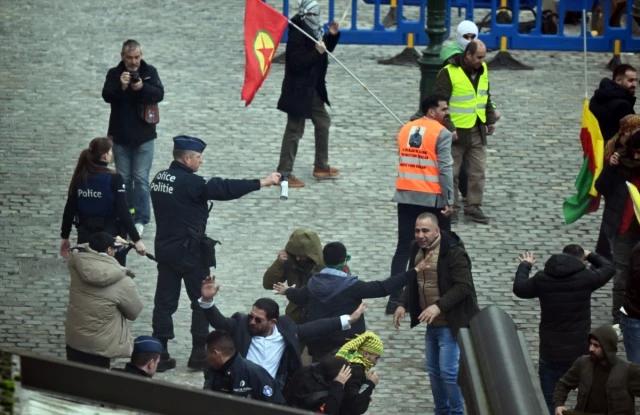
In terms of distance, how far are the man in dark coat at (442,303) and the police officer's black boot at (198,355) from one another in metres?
1.66

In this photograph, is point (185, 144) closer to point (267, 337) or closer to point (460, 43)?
point (267, 337)

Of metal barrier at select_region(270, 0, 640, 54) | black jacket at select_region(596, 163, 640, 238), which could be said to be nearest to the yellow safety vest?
black jacket at select_region(596, 163, 640, 238)

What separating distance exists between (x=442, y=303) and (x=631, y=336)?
4.91ft

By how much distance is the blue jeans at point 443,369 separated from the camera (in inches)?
454

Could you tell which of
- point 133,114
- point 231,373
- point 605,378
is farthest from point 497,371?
point 133,114

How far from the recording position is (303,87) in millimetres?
15812

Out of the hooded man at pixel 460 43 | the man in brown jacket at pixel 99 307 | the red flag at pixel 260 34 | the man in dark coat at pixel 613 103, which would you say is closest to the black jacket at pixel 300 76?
the red flag at pixel 260 34

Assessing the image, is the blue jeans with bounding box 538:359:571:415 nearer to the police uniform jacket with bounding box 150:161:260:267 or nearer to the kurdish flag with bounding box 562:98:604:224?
the police uniform jacket with bounding box 150:161:260:267

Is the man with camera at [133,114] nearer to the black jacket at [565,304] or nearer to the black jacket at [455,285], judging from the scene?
the black jacket at [455,285]

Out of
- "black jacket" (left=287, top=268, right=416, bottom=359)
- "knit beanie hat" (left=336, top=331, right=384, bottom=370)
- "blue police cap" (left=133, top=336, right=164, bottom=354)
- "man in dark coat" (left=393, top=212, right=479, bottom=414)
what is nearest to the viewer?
"blue police cap" (left=133, top=336, right=164, bottom=354)

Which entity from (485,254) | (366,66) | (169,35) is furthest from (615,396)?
(169,35)

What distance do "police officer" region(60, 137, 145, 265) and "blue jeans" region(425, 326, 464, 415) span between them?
104 inches

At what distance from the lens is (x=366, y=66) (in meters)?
20.4

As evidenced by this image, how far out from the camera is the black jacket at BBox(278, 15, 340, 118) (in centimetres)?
1580
